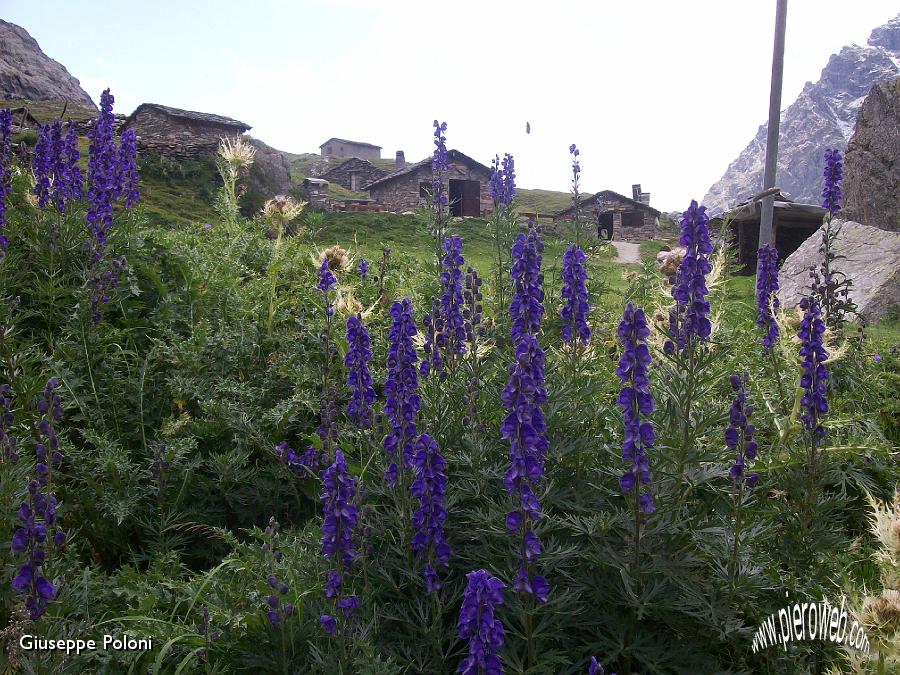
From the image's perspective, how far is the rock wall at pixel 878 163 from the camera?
14602 mm

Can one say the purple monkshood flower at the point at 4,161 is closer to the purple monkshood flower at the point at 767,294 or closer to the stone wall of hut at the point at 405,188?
the purple monkshood flower at the point at 767,294

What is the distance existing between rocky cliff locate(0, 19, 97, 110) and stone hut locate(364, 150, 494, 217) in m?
46.4

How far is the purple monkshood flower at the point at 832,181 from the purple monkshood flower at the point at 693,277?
12.4 feet

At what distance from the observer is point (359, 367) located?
136 inches

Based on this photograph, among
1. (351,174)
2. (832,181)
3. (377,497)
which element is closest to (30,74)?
(351,174)

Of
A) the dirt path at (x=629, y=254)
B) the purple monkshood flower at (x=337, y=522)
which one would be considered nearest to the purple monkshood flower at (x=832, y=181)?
the purple monkshood flower at (x=337, y=522)

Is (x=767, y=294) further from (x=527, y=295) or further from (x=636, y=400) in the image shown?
(x=636, y=400)

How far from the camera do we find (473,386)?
347cm

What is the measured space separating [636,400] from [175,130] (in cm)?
2540

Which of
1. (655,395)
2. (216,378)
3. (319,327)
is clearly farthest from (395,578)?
(319,327)

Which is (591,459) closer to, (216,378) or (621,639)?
(621,639)

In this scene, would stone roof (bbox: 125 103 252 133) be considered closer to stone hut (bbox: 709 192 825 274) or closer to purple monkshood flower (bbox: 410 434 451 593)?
stone hut (bbox: 709 192 825 274)

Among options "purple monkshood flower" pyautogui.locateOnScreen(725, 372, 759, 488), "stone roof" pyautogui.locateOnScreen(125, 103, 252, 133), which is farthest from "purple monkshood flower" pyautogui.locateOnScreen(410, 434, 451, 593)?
"stone roof" pyautogui.locateOnScreen(125, 103, 252, 133)

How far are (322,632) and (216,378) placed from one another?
10.1 ft
